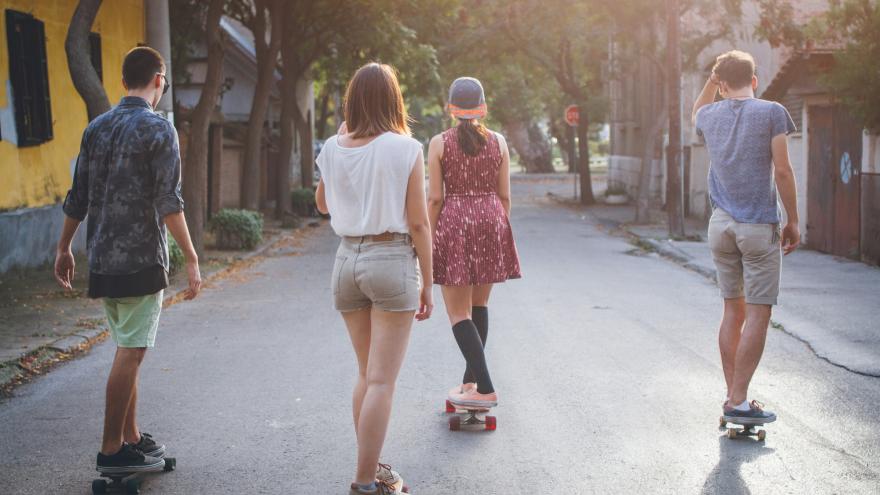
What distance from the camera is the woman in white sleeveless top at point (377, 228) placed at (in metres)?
4.48

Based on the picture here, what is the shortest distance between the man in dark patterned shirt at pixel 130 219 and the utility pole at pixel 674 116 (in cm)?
1571

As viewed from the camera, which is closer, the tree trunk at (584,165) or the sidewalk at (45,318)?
the sidewalk at (45,318)

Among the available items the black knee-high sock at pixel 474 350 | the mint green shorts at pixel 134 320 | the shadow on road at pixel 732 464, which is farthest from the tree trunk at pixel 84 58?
the shadow on road at pixel 732 464

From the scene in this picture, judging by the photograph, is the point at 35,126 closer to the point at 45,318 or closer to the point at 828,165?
the point at 45,318

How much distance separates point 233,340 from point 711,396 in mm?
4192

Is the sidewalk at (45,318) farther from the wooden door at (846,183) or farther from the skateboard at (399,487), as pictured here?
A: the wooden door at (846,183)

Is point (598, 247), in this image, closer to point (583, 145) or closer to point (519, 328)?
point (519, 328)

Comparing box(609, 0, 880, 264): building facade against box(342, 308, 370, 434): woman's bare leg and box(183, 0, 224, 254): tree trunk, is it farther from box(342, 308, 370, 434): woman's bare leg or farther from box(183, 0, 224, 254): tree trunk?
box(342, 308, 370, 434): woman's bare leg

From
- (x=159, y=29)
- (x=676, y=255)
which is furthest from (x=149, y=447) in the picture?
(x=676, y=255)

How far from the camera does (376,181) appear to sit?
176 inches

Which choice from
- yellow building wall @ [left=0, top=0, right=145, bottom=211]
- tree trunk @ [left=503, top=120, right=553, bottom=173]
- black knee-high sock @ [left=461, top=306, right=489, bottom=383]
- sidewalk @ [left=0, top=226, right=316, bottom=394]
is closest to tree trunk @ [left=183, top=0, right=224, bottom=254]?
sidewalk @ [left=0, top=226, right=316, bottom=394]

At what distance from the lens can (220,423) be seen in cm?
616

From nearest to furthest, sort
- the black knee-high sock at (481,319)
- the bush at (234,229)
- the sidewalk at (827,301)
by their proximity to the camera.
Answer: the black knee-high sock at (481,319) < the sidewalk at (827,301) < the bush at (234,229)

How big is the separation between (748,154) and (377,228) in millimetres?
2240
